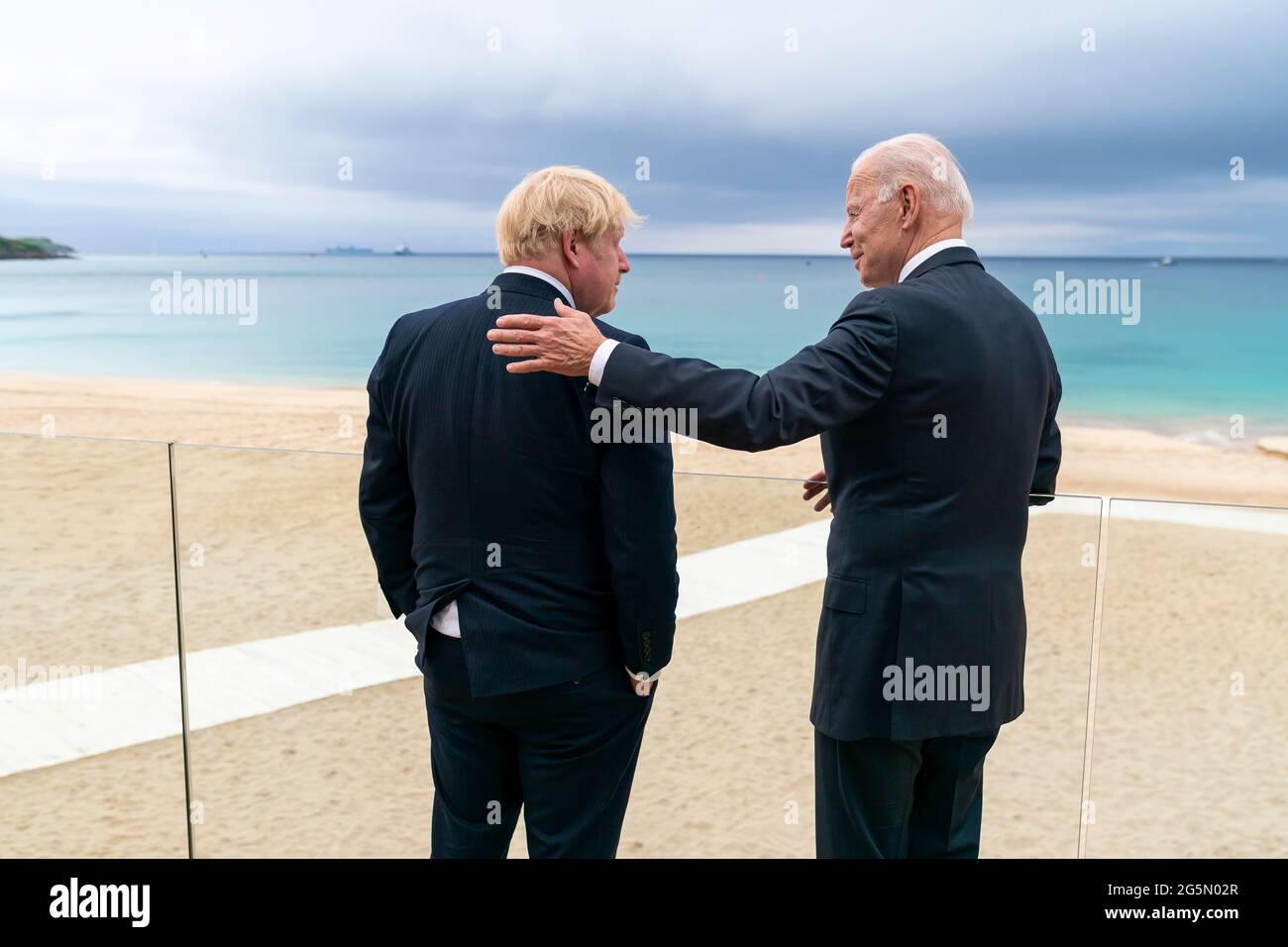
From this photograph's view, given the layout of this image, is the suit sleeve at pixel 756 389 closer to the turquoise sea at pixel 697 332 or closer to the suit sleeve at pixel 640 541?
the suit sleeve at pixel 640 541

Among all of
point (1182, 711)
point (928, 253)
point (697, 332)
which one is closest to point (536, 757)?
point (928, 253)

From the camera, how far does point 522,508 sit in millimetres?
1689

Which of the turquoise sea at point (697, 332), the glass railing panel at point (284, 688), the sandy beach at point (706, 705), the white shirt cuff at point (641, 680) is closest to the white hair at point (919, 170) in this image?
the white shirt cuff at point (641, 680)

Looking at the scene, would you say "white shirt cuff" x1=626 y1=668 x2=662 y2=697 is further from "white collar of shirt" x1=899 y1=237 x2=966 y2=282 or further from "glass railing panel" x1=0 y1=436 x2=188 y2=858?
"glass railing panel" x1=0 y1=436 x2=188 y2=858

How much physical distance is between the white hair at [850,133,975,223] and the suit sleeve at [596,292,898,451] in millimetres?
333

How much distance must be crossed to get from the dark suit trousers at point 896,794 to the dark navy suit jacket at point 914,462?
6cm

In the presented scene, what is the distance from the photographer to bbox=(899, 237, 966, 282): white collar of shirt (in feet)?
5.98

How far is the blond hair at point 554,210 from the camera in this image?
1.68 meters

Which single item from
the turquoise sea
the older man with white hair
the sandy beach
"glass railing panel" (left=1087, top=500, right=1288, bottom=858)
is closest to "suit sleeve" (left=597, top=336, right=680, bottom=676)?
the older man with white hair

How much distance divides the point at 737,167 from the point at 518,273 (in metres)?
50.4

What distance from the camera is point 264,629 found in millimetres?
3383

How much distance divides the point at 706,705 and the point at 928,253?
58.1 inches

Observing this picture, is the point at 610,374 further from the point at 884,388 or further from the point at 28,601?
the point at 28,601
